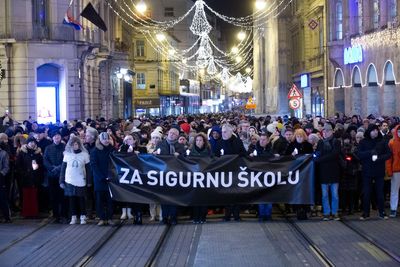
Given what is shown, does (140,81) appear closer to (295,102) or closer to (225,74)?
(225,74)

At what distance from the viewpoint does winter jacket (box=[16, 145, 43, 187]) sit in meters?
16.2

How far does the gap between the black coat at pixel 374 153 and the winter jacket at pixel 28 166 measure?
21.2 ft

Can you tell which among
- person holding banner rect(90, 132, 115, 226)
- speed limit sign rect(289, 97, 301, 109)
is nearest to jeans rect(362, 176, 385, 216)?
person holding banner rect(90, 132, 115, 226)

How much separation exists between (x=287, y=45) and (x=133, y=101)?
49.9 feet

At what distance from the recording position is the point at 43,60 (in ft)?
127

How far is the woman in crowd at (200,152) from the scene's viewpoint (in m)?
15.3

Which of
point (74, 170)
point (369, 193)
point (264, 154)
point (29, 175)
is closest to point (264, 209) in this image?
point (264, 154)

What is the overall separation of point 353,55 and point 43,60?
15779 mm

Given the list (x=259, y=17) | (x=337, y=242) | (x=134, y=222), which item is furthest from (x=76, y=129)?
(x=259, y=17)

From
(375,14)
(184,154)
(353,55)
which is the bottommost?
(184,154)

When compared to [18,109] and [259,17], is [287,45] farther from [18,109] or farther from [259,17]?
[18,109]

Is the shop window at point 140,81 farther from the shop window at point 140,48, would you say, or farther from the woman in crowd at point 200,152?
the woman in crowd at point 200,152

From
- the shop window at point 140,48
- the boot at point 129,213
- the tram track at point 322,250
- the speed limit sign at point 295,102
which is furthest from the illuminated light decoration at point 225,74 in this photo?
the tram track at point 322,250

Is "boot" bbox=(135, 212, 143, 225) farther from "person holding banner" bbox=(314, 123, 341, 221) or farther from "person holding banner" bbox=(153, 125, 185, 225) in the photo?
"person holding banner" bbox=(314, 123, 341, 221)
